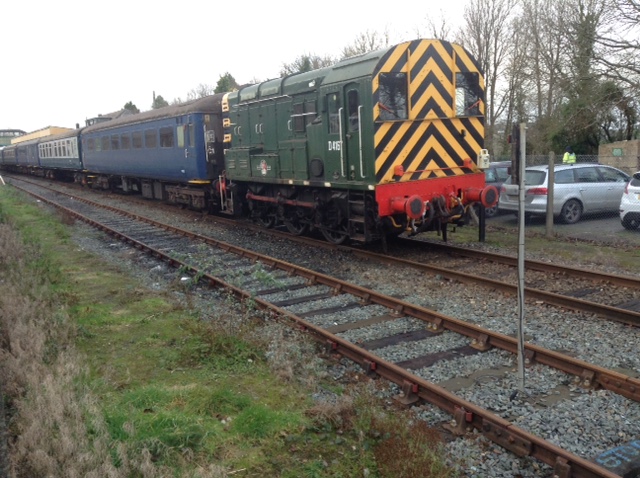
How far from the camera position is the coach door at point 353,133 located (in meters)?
9.81

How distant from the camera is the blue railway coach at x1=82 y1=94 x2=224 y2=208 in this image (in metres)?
16.0

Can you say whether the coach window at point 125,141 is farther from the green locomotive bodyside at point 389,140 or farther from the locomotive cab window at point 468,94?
the locomotive cab window at point 468,94

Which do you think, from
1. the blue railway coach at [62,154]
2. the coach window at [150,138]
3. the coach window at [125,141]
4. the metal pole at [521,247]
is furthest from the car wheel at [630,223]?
the blue railway coach at [62,154]

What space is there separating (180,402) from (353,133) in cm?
645

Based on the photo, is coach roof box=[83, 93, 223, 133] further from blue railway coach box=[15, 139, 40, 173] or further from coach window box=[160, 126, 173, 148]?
blue railway coach box=[15, 139, 40, 173]

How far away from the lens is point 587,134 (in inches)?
1053

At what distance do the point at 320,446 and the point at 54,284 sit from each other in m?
6.51

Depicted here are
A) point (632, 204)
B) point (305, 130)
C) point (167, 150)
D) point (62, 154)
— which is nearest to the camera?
point (305, 130)

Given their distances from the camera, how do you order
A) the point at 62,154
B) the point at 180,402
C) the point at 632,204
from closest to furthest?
the point at 180,402 < the point at 632,204 < the point at 62,154

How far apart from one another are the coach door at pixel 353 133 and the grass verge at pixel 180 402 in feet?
11.7

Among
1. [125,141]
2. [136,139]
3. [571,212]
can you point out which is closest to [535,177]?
[571,212]

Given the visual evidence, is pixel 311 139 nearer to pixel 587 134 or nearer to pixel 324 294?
pixel 324 294

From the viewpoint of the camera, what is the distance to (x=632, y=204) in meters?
12.3

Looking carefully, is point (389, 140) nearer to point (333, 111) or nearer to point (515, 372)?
point (333, 111)
